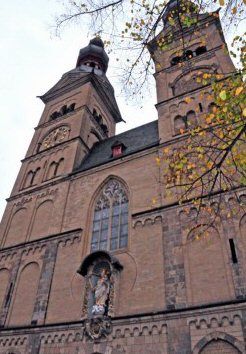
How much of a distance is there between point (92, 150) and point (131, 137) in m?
2.82

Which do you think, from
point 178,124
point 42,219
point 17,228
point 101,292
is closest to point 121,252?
point 101,292

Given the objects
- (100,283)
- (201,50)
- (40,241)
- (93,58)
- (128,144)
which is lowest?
(100,283)

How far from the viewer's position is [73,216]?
1420 centimetres

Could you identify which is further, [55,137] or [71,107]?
[71,107]

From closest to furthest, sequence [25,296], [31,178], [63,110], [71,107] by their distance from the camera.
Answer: [25,296] < [31,178] < [71,107] < [63,110]

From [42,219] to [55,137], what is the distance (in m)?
6.68

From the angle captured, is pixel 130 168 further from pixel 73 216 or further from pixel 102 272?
pixel 102 272

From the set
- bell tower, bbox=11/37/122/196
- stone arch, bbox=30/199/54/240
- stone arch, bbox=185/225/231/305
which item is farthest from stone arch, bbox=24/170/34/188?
stone arch, bbox=185/225/231/305

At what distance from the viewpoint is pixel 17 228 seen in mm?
16000

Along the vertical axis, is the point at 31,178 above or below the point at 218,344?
above

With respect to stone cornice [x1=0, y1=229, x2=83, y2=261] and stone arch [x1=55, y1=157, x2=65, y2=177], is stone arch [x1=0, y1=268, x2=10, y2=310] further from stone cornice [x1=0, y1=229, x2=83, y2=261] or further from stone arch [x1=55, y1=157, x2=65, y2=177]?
stone arch [x1=55, y1=157, x2=65, y2=177]

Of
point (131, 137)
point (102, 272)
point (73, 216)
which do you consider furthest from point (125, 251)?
point (131, 137)

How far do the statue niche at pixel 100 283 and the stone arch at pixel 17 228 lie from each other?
16.6 ft

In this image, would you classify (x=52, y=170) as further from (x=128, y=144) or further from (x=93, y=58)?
(x=93, y=58)
